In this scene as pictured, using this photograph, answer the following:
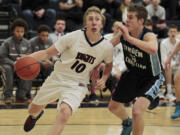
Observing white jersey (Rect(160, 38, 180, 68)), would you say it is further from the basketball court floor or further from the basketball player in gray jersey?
the basketball player in gray jersey

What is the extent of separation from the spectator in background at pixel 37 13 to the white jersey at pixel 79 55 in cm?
553

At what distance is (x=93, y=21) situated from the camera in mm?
5016

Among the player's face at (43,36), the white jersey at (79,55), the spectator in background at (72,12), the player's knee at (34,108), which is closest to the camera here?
the white jersey at (79,55)

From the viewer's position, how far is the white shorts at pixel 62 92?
4.79 m

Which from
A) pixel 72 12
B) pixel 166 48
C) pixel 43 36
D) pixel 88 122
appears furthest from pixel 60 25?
pixel 88 122

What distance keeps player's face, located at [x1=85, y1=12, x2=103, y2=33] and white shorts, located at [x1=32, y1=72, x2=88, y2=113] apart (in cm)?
68

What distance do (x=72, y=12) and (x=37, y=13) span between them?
36.5 inches

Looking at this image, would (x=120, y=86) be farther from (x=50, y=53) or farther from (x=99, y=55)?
(x=50, y=53)

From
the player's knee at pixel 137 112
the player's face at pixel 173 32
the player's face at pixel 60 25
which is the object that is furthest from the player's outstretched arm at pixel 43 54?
the player's face at pixel 173 32

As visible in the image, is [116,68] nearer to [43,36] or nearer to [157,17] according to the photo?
[43,36]

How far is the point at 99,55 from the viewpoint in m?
5.10

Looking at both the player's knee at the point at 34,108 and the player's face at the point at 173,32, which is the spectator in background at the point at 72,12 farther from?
the player's knee at the point at 34,108

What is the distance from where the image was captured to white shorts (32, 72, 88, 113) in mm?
4793

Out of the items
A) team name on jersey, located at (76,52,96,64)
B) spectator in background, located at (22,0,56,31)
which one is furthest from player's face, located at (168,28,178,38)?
team name on jersey, located at (76,52,96,64)
